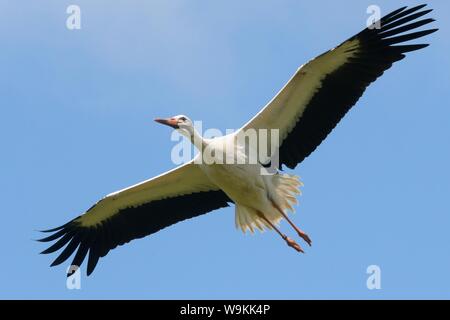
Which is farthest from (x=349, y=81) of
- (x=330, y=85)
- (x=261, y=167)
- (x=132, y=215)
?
(x=132, y=215)

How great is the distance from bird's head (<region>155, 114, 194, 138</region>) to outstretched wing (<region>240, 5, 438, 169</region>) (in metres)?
0.63

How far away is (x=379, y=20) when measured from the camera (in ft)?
39.7

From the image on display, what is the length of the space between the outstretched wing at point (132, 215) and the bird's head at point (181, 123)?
115 cm

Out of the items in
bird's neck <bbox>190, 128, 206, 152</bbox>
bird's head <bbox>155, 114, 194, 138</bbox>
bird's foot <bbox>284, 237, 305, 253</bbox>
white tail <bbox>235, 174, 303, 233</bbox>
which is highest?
bird's head <bbox>155, 114, 194, 138</bbox>

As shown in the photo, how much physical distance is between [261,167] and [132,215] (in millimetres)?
2109

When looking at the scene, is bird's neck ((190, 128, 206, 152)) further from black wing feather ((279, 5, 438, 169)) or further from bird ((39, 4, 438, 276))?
black wing feather ((279, 5, 438, 169))

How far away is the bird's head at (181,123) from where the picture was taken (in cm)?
1223

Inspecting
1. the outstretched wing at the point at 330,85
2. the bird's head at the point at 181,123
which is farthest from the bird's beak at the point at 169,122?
the outstretched wing at the point at 330,85

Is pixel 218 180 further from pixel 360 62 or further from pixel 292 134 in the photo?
pixel 360 62

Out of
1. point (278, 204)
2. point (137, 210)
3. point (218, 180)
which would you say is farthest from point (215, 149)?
point (137, 210)

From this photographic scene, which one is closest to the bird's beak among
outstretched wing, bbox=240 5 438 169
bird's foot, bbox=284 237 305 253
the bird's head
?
the bird's head

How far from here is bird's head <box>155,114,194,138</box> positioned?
12234 mm

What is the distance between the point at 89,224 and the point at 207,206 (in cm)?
158

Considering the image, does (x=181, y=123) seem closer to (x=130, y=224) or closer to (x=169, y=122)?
(x=169, y=122)
